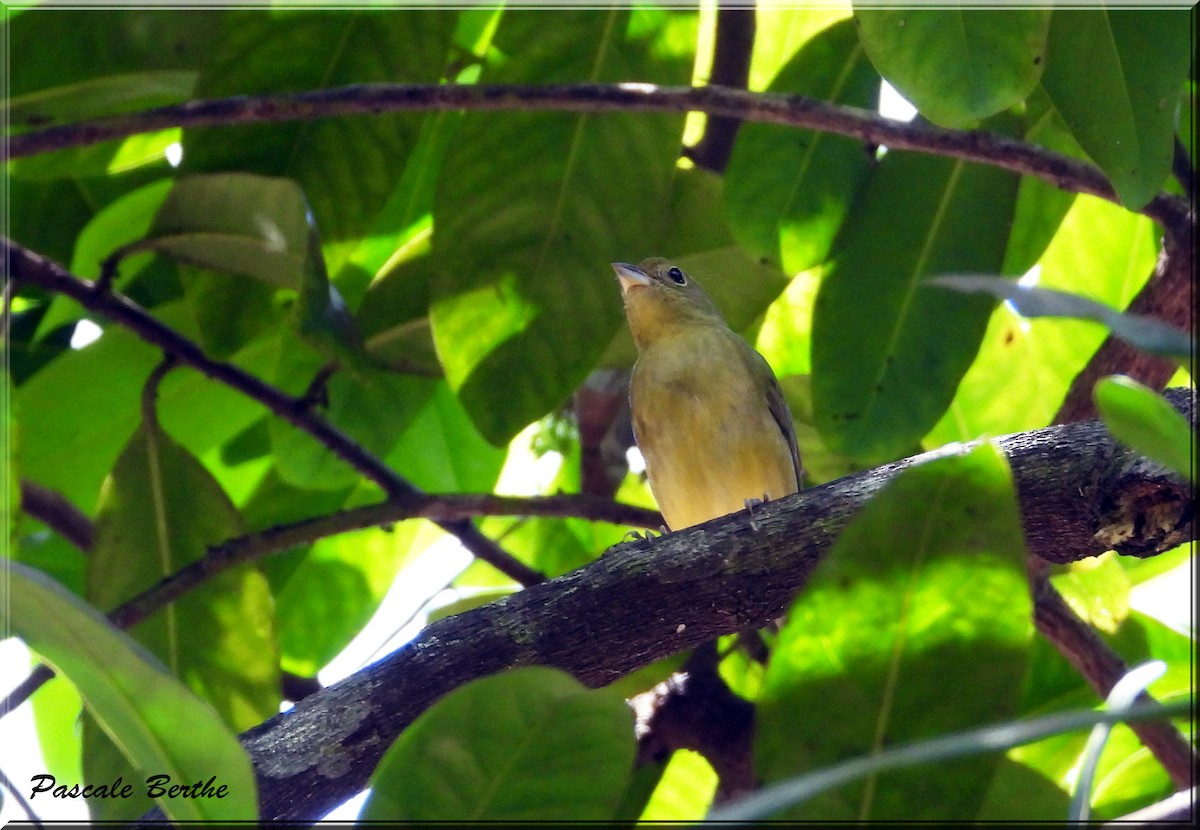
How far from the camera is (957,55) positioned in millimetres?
3029

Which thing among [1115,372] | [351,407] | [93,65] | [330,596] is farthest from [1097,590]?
[93,65]

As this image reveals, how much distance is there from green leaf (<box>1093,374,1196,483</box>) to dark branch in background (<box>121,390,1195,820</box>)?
0.83m

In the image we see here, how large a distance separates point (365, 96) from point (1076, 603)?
275 centimetres

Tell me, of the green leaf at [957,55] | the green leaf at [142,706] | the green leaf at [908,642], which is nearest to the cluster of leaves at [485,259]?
the green leaf at [957,55]

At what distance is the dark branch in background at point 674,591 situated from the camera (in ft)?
7.24

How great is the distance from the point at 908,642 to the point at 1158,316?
8.27 ft

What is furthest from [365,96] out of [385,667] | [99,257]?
[385,667]

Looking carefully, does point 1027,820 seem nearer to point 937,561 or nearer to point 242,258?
point 937,561

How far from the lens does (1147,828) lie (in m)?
1.40

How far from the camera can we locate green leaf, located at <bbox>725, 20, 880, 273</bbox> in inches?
159

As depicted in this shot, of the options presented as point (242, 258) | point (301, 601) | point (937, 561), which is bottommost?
point (937, 561)

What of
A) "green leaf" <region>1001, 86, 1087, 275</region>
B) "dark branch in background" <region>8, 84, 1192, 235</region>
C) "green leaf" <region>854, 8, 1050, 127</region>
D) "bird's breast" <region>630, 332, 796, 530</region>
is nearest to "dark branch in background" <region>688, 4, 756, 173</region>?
"bird's breast" <region>630, 332, 796, 530</region>

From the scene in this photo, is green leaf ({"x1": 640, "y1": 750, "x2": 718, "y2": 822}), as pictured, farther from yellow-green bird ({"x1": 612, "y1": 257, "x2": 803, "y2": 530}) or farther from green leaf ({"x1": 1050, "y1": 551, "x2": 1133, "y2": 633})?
green leaf ({"x1": 1050, "y1": 551, "x2": 1133, "y2": 633})

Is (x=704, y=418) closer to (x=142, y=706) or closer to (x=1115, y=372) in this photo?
(x=1115, y=372)
